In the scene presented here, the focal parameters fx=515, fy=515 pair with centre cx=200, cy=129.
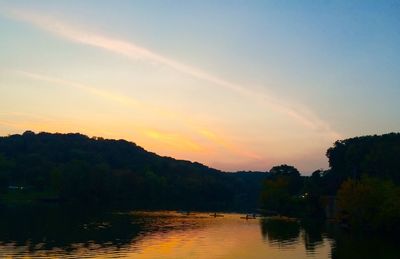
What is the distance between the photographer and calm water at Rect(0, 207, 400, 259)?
44125 mm

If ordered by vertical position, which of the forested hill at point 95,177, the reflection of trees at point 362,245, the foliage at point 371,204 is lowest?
the reflection of trees at point 362,245

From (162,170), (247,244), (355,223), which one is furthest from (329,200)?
(162,170)

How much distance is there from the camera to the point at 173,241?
5319 centimetres

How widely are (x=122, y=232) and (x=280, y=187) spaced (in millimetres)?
55079

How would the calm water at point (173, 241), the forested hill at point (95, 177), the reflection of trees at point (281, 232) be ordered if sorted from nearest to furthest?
1. the calm water at point (173, 241)
2. the reflection of trees at point (281, 232)
3. the forested hill at point (95, 177)

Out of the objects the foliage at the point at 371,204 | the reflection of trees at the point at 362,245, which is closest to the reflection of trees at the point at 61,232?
the reflection of trees at the point at 362,245

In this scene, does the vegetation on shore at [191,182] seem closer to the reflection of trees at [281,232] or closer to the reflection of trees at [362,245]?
the reflection of trees at [362,245]

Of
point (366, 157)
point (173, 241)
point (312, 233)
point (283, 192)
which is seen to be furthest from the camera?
point (283, 192)

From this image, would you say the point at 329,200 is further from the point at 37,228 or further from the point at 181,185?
the point at 181,185

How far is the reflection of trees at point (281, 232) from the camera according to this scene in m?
55.7

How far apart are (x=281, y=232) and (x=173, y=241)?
61.4 ft

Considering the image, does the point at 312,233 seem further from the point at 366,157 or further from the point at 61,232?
the point at 61,232

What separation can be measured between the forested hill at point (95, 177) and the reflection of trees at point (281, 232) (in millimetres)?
47773

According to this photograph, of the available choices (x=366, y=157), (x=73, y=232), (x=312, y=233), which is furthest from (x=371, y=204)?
(x=73, y=232)
